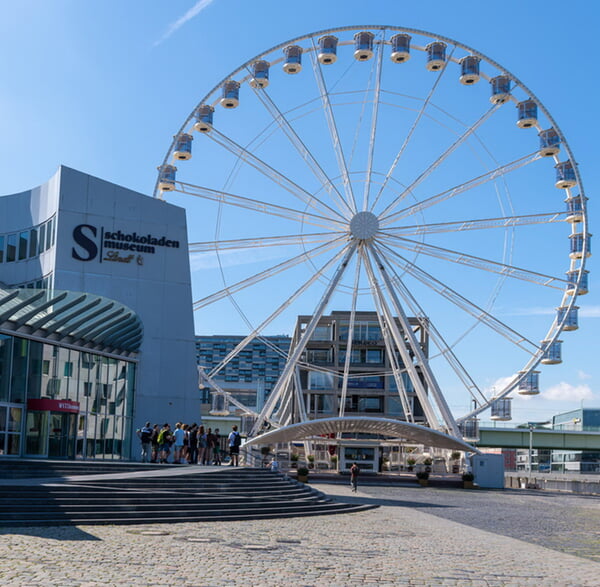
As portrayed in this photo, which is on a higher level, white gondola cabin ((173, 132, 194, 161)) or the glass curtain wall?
white gondola cabin ((173, 132, 194, 161))

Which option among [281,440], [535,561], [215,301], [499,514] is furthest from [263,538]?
[281,440]

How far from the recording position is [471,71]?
4125 centimetres

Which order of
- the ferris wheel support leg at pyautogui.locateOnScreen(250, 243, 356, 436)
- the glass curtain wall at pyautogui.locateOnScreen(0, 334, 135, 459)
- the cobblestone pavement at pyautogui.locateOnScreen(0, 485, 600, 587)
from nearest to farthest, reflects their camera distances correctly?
1. the cobblestone pavement at pyautogui.locateOnScreen(0, 485, 600, 587)
2. the glass curtain wall at pyautogui.locateOnScreen(0, 334, 135, 459)
3. the ferris wheel support leg at pyautogui.locateOnScreen(250, 243, 356, 436)

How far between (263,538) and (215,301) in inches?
975

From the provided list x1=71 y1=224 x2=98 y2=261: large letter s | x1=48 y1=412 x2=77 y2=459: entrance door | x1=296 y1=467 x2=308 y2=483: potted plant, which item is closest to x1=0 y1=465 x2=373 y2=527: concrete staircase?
x1=48 y1=412 x2=77 y2=459: entrance door

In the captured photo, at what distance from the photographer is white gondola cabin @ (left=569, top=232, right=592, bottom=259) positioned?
41356mm

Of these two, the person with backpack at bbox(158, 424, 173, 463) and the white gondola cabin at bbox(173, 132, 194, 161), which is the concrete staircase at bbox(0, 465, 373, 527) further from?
the white gondola cabin at bbox(173, 132, 194, 161)

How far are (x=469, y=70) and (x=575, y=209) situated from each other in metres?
8.71

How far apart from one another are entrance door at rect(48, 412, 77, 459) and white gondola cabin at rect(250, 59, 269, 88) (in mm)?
19522

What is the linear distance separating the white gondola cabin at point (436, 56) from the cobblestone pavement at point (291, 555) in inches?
1013

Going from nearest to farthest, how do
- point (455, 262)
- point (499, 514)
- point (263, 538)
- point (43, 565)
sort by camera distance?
point (43, 565) → point (263, 538) → point (499, 514) → point (455, 262)


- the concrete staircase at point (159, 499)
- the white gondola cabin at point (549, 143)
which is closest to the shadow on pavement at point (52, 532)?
the concrete staircase at point (159, 499)

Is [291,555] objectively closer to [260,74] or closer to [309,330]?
[309,330]

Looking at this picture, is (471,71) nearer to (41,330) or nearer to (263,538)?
(41,330)
